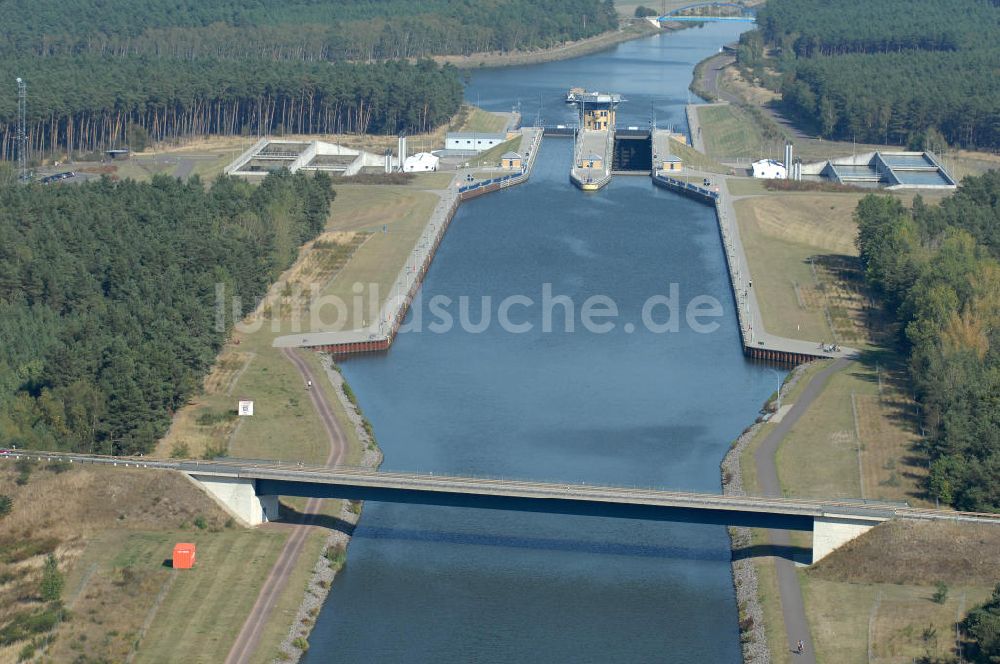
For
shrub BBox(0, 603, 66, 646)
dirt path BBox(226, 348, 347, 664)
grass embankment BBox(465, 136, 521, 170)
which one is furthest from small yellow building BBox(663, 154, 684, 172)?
shrub BBox(0, 603, 66, 646)

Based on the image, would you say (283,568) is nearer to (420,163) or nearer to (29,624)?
(29,624)

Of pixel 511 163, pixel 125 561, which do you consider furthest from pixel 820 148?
pixel 125 561

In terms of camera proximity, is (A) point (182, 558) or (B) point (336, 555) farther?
(B) point (336, 555)

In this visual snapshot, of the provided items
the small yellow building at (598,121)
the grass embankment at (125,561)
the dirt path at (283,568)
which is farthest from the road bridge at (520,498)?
the small yellow building at (598,121)

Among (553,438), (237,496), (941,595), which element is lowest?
(553,438)

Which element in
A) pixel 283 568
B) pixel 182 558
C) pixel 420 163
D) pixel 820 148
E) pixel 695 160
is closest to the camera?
pixel 182 558

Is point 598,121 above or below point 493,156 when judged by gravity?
above

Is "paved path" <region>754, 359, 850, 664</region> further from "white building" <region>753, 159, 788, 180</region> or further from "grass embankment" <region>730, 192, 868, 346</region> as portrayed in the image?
"white building" <region>753, 159, 788, 180</region>
